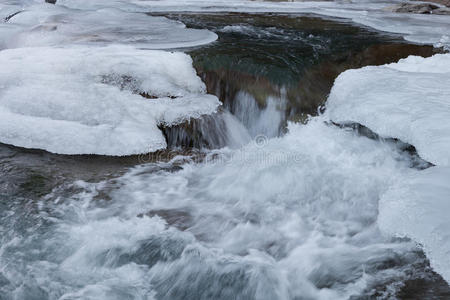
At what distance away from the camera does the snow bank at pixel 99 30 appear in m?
5.50

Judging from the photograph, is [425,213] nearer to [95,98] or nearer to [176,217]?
[176,217]

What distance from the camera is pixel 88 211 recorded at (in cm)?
292

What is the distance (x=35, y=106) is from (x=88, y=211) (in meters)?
1.54

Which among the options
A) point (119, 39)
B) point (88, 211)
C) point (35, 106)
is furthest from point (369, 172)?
point (119, 39)

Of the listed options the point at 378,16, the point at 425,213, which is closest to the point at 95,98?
the point at 425,213

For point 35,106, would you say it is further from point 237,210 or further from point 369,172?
point 369,172

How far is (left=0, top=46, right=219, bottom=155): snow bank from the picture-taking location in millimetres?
3660

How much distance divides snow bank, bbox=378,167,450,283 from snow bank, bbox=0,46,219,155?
2.06 m

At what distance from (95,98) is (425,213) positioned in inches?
120

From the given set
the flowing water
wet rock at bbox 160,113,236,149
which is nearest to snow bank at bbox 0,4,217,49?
the flowing water

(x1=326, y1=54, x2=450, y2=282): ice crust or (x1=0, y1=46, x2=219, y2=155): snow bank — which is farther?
(x1=0, y1=46, x2=219, y2=155): snow bank

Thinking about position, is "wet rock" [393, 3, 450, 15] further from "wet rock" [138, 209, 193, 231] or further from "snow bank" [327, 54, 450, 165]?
"wet rock" [138, 209, 193, 231]

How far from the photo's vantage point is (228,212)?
3008 mm

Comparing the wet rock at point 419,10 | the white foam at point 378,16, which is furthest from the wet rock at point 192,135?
the wet rock at point 419,10
